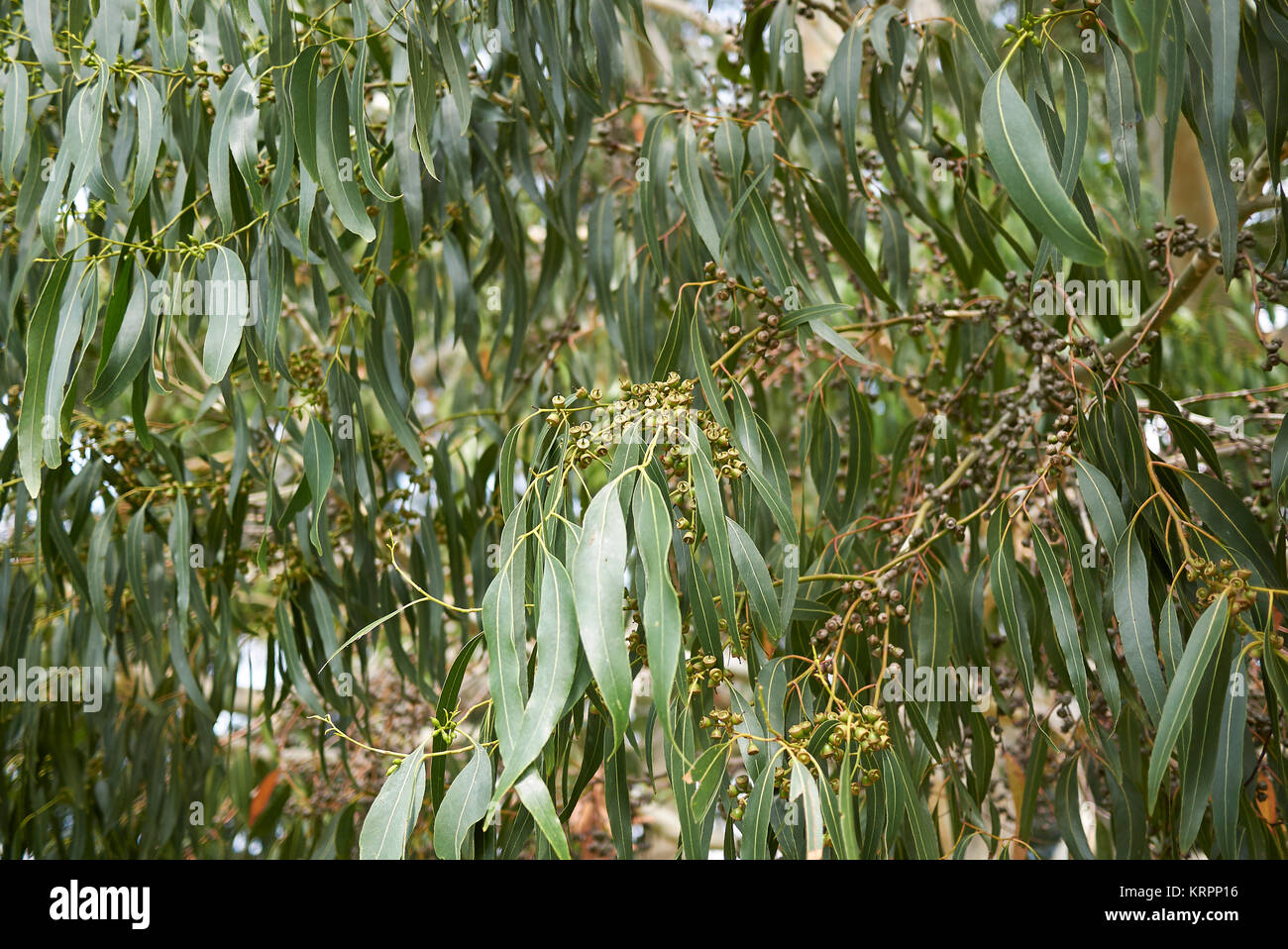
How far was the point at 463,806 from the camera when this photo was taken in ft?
2.60

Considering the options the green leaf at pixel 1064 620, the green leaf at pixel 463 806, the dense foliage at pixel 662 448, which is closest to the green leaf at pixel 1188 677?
the dense foliage at pixel 662 448

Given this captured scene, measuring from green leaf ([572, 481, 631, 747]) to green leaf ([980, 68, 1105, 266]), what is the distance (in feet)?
1.21

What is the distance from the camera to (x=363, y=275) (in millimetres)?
1487

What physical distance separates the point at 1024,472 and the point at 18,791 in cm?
170

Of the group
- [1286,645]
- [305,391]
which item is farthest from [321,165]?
[1286,645]

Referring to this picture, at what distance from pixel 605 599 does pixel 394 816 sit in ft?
0.81

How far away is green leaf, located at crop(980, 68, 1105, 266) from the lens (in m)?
0.70

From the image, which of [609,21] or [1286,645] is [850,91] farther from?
[1286,645]

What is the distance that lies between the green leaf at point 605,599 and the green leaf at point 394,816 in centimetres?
17

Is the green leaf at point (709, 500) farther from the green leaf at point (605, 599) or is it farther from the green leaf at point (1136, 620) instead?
the green leaf at point (1136, 620)

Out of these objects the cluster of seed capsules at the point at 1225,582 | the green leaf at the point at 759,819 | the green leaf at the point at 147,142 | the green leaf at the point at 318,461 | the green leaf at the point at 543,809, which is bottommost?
the green leaf at the point at 759,819

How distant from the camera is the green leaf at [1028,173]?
0.70 metres

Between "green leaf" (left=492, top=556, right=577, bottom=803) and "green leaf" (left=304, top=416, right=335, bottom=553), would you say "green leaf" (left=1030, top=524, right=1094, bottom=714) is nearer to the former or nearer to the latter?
"green leaf" (left=492, top=556, right=577, bottom=803)

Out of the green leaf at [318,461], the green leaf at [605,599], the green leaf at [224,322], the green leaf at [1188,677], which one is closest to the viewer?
the green leaf at [605,599]
